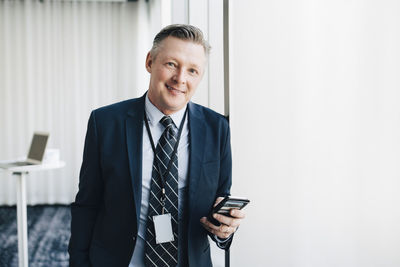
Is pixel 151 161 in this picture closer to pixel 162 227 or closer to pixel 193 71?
pixel 162 227

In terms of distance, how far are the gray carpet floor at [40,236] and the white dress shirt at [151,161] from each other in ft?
8.35

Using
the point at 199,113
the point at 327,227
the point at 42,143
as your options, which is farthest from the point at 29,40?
the point at 327,227

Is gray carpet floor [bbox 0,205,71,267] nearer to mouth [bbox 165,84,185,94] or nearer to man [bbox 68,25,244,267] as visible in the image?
→ man [bbox 68,25,244,267]

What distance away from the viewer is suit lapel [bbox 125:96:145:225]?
1186 mm

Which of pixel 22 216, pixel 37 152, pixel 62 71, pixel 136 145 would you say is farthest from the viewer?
pixel 62 71

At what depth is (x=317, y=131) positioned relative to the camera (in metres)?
1.31

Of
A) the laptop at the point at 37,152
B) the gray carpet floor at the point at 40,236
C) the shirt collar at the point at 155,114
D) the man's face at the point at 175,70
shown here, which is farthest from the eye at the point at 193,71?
the gray carpet floor at the point at 40,236

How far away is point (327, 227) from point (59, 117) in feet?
15.7

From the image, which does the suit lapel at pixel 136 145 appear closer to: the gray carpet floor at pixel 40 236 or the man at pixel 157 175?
the man at pixel 157 175

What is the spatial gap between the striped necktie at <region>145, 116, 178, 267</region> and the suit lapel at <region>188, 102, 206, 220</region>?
56mm

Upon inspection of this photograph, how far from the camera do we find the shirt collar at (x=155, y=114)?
1.30 meters

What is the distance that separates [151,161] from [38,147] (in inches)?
88.8

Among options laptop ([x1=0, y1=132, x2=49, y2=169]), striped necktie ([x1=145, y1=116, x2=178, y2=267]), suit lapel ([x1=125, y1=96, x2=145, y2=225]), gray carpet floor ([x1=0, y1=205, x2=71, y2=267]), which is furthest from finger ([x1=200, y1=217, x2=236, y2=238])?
gray carpet floor ([x1=0, y1=205, x2=71, y2=267])

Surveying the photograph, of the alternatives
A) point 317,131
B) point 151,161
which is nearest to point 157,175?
point 151,161
